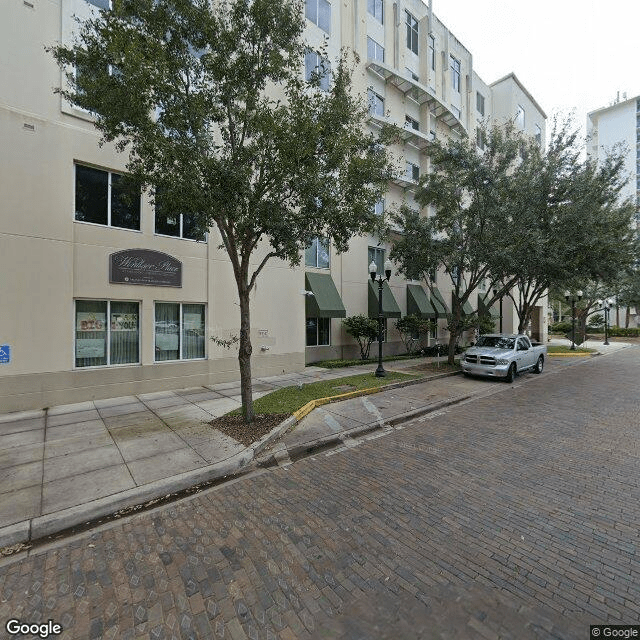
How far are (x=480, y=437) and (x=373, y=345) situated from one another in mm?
12656

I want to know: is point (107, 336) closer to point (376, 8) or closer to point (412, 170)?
point (412, 170)

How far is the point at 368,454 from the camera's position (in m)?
6.24

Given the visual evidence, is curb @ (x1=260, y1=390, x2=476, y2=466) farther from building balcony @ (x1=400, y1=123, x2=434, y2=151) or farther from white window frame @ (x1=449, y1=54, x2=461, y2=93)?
white window frame @ (x1=449, y1=54, x2=461, y2=93)

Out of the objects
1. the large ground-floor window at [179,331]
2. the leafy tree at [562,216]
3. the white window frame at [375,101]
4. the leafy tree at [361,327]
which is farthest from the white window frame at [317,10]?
the large ground-floor window at [179,331]

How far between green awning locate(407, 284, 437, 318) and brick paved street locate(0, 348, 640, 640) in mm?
15383

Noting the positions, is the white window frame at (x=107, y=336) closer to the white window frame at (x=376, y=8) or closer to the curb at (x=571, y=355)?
the white window frame at (x=376, y=8)

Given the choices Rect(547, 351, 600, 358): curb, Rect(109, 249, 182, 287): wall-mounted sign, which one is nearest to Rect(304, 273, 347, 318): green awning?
Rect(109, 249, 182, 287): wall-mounted sign

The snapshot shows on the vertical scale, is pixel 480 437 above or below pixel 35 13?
below

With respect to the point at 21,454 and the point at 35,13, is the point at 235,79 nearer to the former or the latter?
the point at 35,13

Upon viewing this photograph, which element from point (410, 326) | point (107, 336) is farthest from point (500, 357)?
point (107, 336)

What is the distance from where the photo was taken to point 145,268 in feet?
34.4

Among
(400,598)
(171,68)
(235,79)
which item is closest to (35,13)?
(171,68)

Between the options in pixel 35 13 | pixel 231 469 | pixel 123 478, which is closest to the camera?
pixel 123 478

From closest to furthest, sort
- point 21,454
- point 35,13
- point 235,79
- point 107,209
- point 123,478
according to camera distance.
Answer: point 123,478
point 21,454
point 235,79
point 35,13
point 107,209
